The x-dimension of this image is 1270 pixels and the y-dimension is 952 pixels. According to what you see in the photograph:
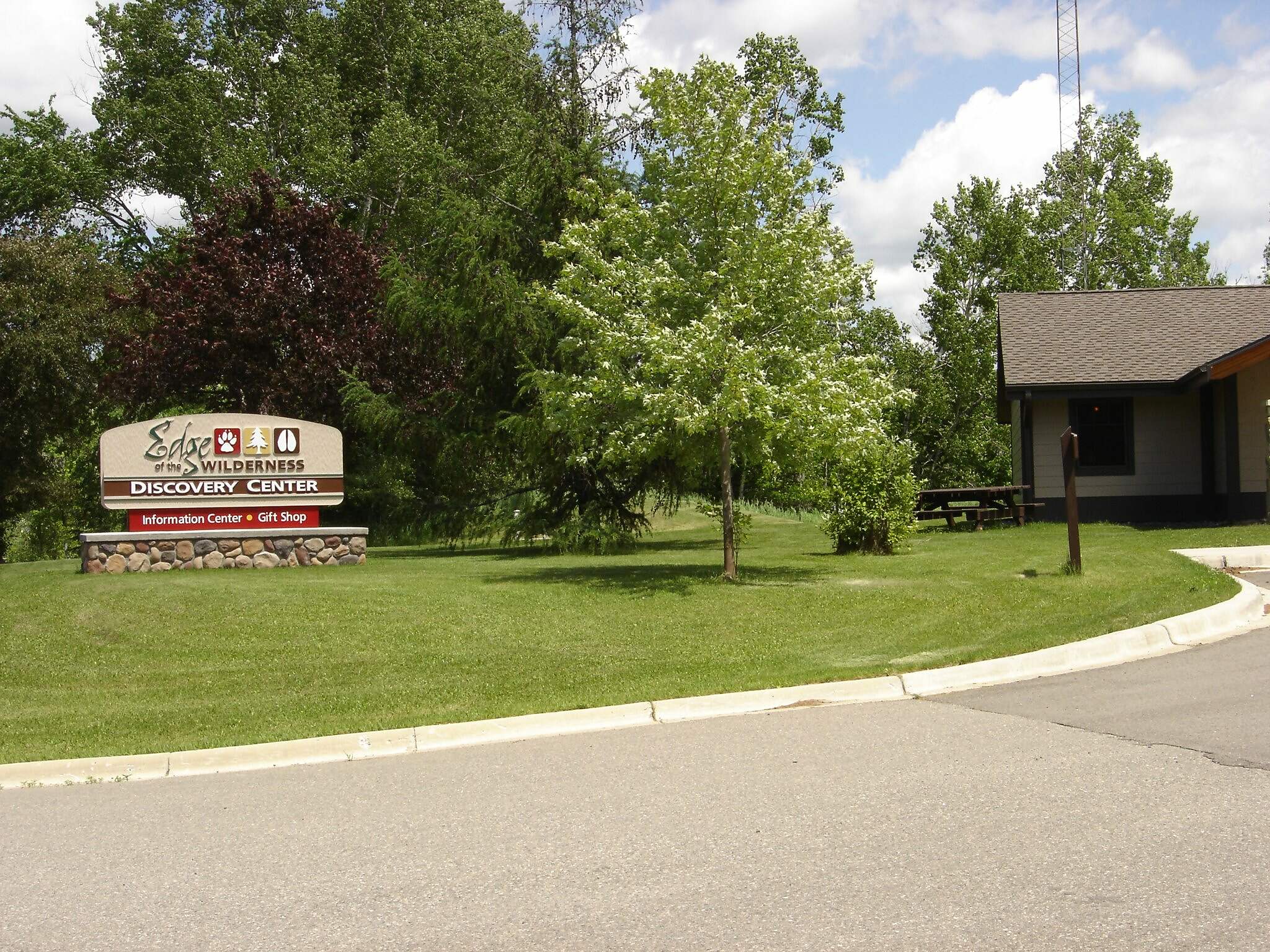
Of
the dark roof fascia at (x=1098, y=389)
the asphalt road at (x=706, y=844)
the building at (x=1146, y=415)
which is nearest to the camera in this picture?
the asphalt road at (x=706, y=844)

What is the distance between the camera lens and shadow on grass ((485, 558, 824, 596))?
14711mm

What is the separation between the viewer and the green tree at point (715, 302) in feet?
46.9

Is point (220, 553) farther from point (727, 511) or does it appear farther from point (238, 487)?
point (727, 511)

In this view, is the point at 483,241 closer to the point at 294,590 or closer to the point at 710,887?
the point at 294,590

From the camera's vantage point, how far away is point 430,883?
509cm

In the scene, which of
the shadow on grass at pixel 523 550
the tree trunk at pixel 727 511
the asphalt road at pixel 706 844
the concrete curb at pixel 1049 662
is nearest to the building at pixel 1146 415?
the shadow on grass at pixel 523 550

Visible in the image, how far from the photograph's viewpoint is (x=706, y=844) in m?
5.49

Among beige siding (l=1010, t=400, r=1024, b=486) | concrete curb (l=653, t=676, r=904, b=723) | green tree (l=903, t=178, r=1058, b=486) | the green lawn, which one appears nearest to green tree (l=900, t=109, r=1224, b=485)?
green tree (l=903, t=178, r=1058, b=486)

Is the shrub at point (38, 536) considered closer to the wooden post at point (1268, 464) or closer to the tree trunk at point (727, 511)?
the tree trunk at point (727, 511)

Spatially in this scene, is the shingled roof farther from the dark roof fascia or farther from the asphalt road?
the asphalt road

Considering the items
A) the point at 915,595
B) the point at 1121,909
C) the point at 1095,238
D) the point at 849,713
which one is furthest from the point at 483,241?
the point at 1095,238

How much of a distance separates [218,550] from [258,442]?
69.5 inches

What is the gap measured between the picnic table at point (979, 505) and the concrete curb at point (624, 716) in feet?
40.6

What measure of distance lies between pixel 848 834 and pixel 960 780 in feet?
3.90
